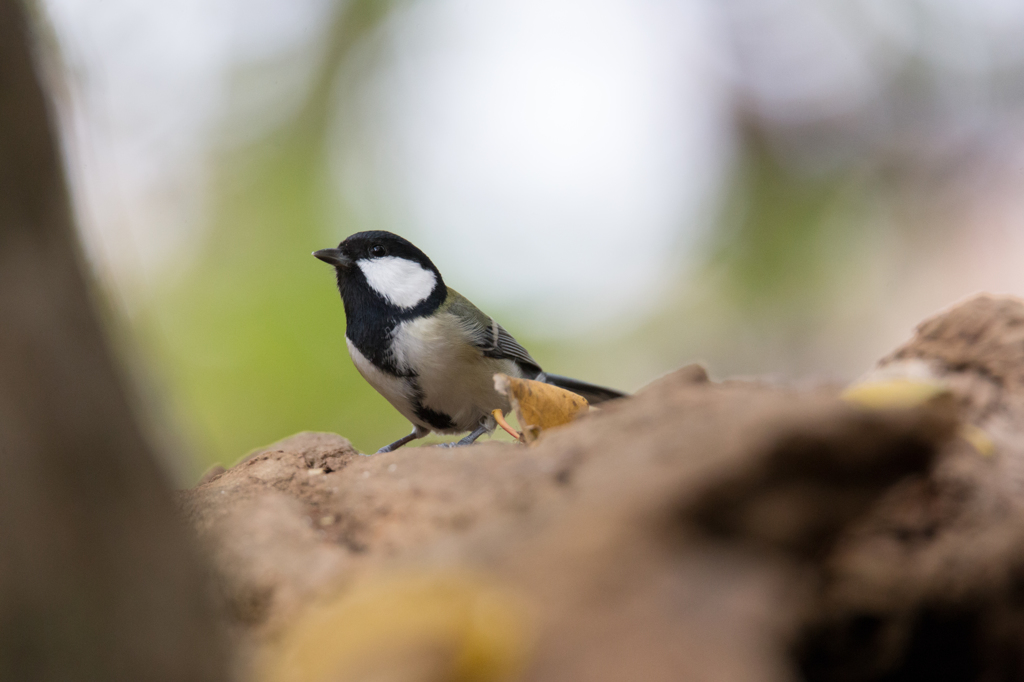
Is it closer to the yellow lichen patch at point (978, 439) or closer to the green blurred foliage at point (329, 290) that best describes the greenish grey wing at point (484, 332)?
the yellow lichen patch at point (978, 439)

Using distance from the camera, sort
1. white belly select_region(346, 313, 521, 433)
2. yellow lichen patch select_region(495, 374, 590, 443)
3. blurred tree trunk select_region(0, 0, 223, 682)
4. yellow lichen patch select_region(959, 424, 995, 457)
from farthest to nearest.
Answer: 1. white belly select_region(346, 313, 521, 433)
2. yellow lichen patch select_region(495, 374, 590, 443)
3. yellow lichen patch select_region(959, 424, 995, 457)
4. blurred tree trunk select_region(0, 0, 223, 682)

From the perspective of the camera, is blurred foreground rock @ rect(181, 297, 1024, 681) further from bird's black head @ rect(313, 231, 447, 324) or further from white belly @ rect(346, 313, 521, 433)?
bird's black head @ rect(313, 231, 447, 324)

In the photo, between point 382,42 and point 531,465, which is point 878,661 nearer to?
point 531,465

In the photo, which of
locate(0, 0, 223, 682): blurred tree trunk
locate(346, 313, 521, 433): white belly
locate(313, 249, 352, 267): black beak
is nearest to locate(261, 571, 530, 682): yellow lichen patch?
locate(0, 0, 223, 682): blurred tree trunk

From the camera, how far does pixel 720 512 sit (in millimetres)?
1222

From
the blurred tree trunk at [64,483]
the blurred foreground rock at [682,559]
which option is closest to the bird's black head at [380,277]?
the blurred foreground rock at [682,559]

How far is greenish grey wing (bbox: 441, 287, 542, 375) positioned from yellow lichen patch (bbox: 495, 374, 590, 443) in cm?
158

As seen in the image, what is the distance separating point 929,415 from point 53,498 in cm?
122

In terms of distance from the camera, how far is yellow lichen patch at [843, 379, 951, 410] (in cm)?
146

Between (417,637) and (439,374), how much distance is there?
2565mm

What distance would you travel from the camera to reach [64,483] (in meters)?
0.88

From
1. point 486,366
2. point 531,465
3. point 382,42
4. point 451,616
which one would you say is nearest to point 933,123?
point 382,42

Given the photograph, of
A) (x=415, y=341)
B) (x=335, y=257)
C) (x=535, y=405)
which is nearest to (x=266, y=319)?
(x=335, y=257)

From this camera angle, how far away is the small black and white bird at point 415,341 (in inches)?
143
